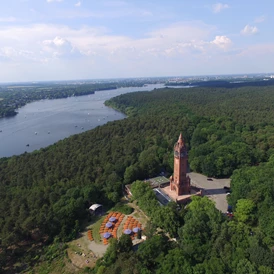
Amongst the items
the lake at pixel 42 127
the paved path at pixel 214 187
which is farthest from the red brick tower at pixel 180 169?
the lake at pixel 42 127

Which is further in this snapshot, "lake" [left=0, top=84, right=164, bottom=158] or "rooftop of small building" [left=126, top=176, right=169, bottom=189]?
"lake" [left=0, top=84, right=164, bottom=158]

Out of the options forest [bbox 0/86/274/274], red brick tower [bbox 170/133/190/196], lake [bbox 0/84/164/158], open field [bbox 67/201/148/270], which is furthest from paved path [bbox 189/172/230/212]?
lake [bbox 0/84/164/158]

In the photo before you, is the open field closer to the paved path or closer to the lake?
the paved path

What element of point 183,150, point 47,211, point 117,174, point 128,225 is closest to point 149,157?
point 117,174

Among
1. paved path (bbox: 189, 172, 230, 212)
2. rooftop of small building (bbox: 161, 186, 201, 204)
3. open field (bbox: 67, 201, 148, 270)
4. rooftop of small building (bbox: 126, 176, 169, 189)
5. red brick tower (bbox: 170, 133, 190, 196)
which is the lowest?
open field (bbox: 67, 201, 148, 270)

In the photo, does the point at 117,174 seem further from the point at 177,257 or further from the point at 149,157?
the point at 177,257

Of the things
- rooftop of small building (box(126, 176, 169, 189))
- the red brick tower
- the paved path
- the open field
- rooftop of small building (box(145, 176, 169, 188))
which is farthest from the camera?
rooftop of small building (box(145, 176, 169, 188))

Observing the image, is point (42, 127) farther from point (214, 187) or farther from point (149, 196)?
point (149, 196)

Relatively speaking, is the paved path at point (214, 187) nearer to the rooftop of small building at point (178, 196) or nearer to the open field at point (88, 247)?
the rooftop of small building at point (178, 196)
